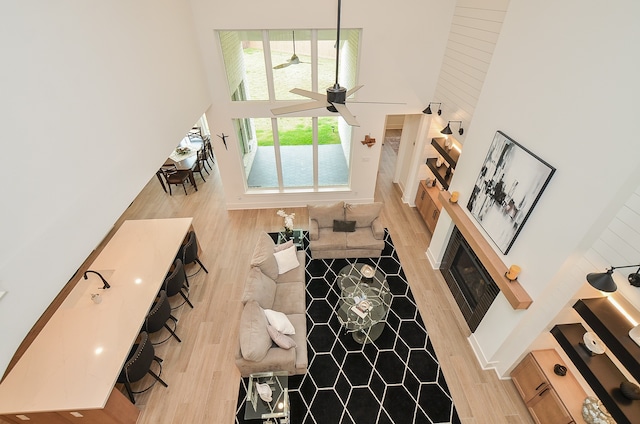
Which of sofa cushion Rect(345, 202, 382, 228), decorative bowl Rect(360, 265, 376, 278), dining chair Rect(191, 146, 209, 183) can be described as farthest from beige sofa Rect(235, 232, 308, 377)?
dining chair Rect(191, 146, 209, 183)

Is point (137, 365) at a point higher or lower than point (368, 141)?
lower

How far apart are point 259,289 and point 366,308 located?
169 centimetres

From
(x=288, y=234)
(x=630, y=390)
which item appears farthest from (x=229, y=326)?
(x=630, y=390)

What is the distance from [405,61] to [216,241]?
216 inches

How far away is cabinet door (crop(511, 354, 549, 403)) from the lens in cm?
342

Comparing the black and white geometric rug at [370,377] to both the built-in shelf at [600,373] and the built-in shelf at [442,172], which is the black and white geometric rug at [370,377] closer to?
the built-in shelf at [600,373]

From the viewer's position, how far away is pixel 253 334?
12.0ft

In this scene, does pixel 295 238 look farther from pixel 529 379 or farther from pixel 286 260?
pixel 529 379

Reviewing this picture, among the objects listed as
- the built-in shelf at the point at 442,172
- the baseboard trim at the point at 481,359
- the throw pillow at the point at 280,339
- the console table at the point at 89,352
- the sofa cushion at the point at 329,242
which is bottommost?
the baseboard trim at the point at 481,359

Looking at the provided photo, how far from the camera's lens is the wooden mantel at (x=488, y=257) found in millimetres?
3369

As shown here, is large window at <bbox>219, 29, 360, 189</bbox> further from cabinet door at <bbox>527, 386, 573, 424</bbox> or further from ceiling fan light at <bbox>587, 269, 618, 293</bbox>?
cabinet door at <bbox>527, 386, 573, 424</bbox>

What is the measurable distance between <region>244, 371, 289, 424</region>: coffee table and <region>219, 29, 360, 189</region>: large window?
449 cm

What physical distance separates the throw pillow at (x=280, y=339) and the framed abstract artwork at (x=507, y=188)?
10.2 feet

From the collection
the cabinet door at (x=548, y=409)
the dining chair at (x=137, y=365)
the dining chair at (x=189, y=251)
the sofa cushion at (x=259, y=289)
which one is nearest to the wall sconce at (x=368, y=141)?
the sofa cushion at (x=259, y=289)
